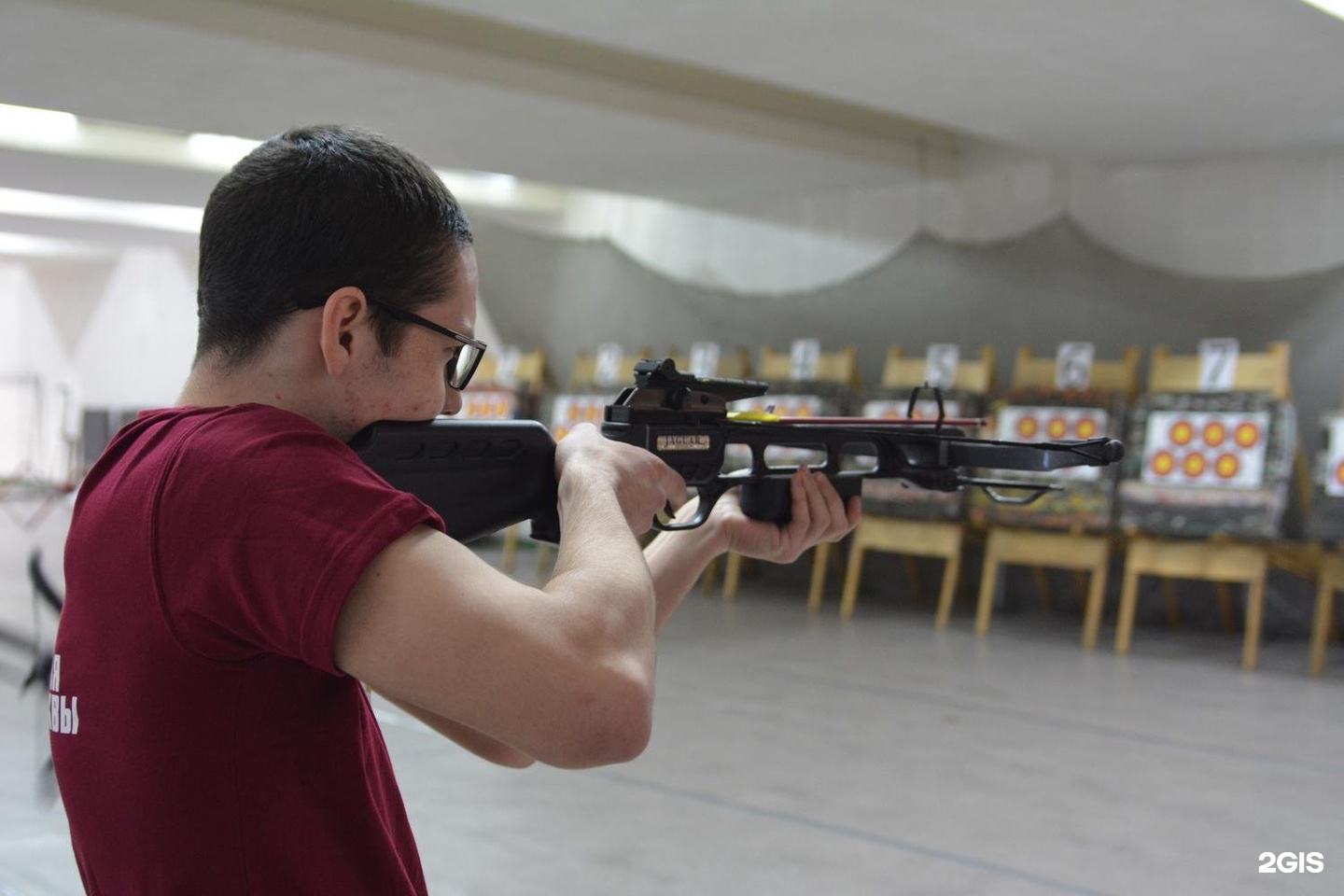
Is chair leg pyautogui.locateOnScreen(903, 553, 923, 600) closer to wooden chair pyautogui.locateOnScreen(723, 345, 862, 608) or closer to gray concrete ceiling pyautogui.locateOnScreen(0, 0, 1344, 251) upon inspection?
wooden chair pyautogui.locateOnScreen(723, 345, 862, 608)

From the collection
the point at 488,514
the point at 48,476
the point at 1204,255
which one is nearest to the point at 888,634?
the point at 1204,255

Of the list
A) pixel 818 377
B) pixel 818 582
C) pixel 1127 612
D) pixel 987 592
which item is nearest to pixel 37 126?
pixel 818 377

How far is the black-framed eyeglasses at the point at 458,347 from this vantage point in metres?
0.78

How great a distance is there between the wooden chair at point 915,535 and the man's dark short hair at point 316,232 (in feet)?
15.6

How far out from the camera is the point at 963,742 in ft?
11.2

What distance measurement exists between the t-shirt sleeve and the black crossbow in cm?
22

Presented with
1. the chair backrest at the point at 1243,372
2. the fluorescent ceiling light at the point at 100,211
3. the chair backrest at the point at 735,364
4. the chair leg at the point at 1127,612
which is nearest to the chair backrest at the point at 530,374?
the chair backrest at the point at 735,364

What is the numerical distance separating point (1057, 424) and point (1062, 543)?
56 cm

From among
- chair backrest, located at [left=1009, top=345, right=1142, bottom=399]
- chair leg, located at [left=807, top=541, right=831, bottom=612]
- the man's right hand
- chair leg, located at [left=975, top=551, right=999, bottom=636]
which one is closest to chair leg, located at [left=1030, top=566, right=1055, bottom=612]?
chair leg, located at [left=975, top=551, right=999, bottom=636]

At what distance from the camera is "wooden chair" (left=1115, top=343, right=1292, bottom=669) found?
459 centimetres

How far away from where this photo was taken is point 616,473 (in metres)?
0.96

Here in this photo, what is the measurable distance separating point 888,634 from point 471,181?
12.1ft

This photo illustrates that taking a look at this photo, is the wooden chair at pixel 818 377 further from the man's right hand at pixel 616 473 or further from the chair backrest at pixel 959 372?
the man's right hand at pixel 616 473

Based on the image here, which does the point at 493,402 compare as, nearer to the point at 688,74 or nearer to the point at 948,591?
the point at 688,74
